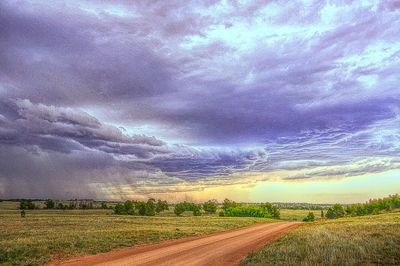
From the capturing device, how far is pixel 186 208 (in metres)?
138

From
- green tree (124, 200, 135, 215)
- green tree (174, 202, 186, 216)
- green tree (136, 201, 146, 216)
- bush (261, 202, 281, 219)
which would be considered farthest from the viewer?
green tree (174, 202, 186, 216)

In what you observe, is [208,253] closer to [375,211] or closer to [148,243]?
[148,243]

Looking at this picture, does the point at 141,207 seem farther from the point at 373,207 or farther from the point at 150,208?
the point at 373,207

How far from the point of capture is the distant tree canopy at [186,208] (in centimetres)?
13400

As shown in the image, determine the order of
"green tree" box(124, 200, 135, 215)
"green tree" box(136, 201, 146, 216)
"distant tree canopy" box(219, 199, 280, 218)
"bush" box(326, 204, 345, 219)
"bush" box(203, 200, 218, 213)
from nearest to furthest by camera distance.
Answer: "bush" box(326, 204, 345, 219), "distant tree canopy" box(219, 199, 280, 218), "green tree" box(136, 201, 146, 216), "green tree" box(124, 200, 135, 215), "bush" box(203, 200, 218, 213)

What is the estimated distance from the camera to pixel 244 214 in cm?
11988

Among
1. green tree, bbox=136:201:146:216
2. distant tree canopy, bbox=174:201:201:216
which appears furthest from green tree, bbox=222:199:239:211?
green tree, bbox=136:201:146:216

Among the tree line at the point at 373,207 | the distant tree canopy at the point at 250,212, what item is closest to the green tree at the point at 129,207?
the distant tree canopy at the point at 250,212

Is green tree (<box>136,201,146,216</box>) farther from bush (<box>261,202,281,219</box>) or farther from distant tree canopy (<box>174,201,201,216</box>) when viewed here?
bush (<box>261,202,281,219</box>)

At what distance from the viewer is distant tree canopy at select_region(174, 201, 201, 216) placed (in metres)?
134

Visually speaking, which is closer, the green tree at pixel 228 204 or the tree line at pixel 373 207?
the tree line at pixel 373 207

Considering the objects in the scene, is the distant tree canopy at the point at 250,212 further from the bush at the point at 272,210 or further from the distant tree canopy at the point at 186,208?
the distant tree canopy at the point at 186,208

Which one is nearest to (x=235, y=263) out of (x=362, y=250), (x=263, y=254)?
(x=263, y=254)

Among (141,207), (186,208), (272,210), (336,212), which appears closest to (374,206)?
(336,212)
